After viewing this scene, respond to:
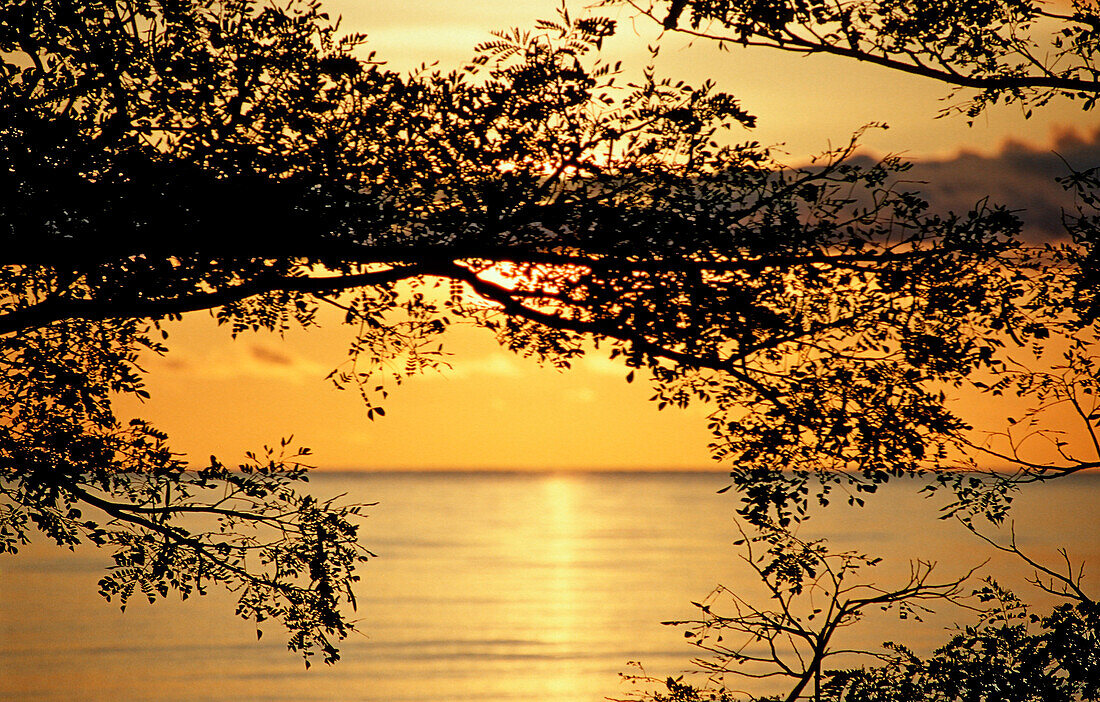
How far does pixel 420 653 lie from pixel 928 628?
2809cm

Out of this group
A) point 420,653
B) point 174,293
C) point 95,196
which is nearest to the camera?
point 95,196

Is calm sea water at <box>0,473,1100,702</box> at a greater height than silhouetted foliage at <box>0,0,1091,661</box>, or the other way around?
silhouetted foliage at <box>0,0,1091,661</box>

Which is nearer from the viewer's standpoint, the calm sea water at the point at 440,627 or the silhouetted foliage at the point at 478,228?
the silhouetted foliage at the point at 478,228

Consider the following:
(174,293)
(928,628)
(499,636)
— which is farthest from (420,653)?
(174,293)

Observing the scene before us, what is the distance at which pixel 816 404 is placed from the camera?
9641 mm

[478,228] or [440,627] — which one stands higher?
[478,228]

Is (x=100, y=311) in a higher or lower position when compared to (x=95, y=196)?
lower

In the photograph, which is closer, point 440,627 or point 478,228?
point 478,228

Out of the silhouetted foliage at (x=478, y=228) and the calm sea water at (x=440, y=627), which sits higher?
the silhouetted foliage at (x=478, y=228)

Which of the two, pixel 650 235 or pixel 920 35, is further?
pixel 920 35

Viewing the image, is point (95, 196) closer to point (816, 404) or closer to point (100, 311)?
point (100, 311)

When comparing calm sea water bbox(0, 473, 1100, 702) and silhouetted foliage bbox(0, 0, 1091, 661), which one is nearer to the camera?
silhouetted foliage bbox(0, 0, 1091, 661)

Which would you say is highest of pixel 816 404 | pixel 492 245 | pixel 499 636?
pixel 492 245

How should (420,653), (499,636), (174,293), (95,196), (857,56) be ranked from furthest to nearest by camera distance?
(499,636)
(420,653)
(857,56)
(174,293)
(95,196)
